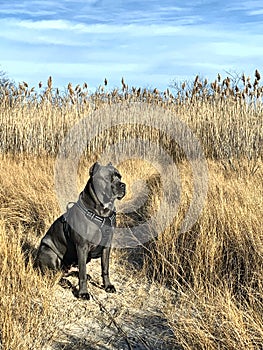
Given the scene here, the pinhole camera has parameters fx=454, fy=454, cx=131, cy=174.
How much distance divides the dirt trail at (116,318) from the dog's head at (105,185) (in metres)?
0.72

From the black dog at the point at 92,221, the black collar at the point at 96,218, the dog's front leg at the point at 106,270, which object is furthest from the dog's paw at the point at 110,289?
the black collar at the point at 96,218

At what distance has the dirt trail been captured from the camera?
8.74 ft

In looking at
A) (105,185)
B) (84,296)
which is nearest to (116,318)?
(84,296)

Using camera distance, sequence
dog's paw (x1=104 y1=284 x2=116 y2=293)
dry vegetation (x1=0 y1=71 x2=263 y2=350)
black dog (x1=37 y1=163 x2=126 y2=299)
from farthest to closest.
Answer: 1. dog's paw (x1=104 y1=284 x2=116 y2=293)
2. black dog (x1=37 y1=163 x2=126 y2=299)
3. dry vegetation (x1=0 y1=71 x2=263 y2=350)

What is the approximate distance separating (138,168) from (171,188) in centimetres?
190

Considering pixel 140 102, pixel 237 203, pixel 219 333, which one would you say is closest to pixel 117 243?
pixel 237 203

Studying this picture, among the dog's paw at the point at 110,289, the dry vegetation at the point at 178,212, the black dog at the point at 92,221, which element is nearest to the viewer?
the dry vegetation at the point at 178,212

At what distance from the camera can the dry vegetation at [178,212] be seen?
2.59 m

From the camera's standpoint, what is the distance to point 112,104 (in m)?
9.43

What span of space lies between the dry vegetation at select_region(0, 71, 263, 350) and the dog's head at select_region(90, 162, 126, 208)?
2.26 feet

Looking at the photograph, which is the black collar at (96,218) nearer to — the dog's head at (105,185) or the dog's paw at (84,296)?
the dog's head at (105,185)

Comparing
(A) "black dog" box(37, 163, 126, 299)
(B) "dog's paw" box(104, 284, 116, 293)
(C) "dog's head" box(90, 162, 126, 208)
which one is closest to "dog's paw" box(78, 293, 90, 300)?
(A) "black dog" box(37, 163, 126, 299)

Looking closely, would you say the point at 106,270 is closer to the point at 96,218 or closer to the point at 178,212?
the point at 96,218

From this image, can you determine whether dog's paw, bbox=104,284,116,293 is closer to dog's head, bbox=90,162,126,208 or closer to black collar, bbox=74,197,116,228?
black collar, bbox=74,197,116,228
